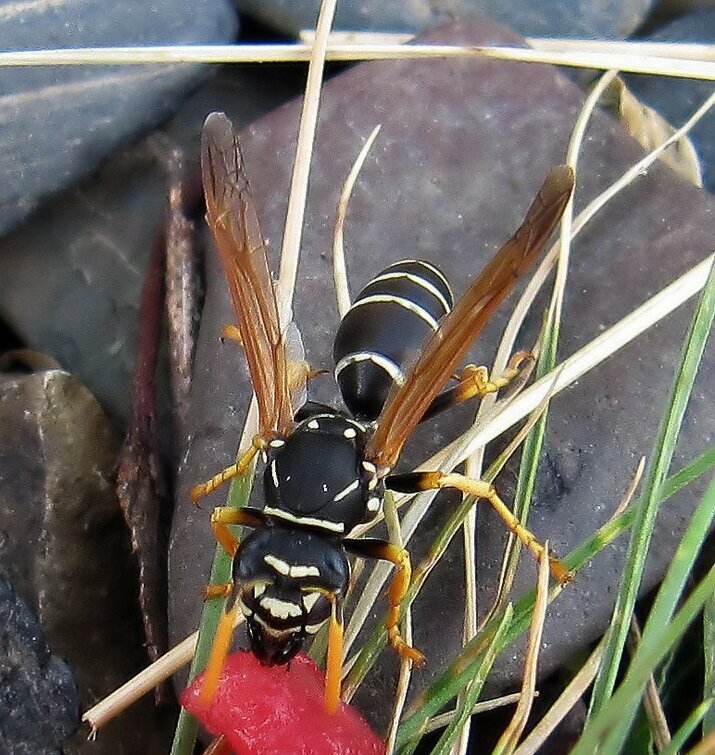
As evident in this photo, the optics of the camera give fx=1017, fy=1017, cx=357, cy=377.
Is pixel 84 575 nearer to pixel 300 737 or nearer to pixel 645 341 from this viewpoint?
pixel 300 737

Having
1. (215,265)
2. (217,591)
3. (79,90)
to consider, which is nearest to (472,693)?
(217,591)

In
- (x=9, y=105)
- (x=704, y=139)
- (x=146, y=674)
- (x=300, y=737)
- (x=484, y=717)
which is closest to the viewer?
(x=300, y=737)

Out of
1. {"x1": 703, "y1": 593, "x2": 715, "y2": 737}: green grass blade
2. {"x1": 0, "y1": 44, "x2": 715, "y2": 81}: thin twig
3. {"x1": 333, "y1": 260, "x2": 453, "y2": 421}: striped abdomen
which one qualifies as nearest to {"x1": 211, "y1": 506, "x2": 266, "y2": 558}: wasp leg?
{"x1": 333, "y1": 260, "x2": 453, "y2": 421}: striped abdomen

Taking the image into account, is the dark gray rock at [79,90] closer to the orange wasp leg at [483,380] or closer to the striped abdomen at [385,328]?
the striped abdomen at [385,328]

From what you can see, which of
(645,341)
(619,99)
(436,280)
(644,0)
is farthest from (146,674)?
A: (644,0)

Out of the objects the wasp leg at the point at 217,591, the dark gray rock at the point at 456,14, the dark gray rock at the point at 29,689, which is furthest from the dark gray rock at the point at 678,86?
the dark gray rock at the point at 29,689
